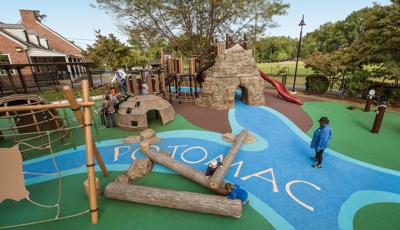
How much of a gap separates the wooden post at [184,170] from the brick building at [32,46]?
1886cm

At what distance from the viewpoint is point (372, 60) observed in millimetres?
11797

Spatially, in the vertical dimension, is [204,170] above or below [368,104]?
below

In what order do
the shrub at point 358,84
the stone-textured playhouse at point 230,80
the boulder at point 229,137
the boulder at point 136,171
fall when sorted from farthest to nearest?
the shrub at point 358,84
the stone-textured playhouse at point 230,80
the boulder at point 229,137
the boulder at point 136,171

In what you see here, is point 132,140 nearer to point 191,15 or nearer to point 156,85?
point 156,85

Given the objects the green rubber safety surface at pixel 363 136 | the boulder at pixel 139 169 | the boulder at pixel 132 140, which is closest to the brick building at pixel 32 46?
the boulder at pixel 132 140

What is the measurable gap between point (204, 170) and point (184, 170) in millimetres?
777

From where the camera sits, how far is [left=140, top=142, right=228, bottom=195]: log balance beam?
14.0 feet

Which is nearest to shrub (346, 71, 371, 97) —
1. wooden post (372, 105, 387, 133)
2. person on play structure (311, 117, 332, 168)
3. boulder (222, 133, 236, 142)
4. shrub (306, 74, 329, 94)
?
shrub (306, 74, 329, 94)

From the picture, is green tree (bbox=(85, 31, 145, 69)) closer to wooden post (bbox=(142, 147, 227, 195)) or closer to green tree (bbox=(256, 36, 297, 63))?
wooden post (bbox=(142, 147, 227, 195))

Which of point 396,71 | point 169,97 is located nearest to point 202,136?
point 169,97

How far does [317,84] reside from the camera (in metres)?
14.0

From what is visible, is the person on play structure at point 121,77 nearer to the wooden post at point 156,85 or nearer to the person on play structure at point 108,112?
the wooden post at point 156,85

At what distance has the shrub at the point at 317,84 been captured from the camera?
1378 centimetres

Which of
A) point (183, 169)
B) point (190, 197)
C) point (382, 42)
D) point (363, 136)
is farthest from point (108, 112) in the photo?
point (382, 42)
